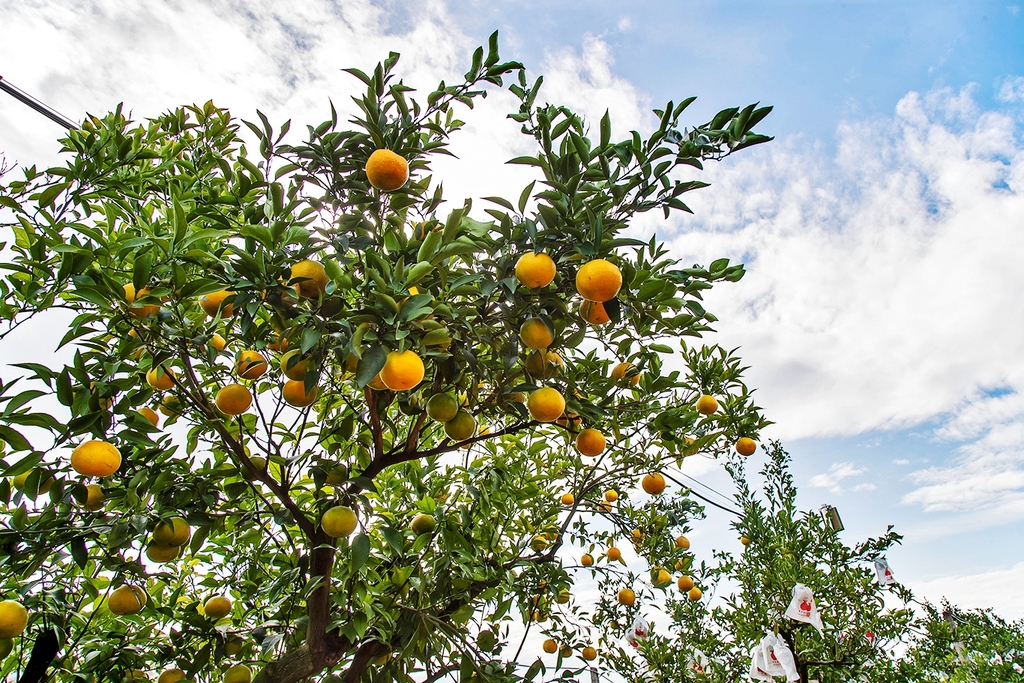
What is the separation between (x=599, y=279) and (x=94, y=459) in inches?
56.9

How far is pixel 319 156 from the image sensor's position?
169 centimetres

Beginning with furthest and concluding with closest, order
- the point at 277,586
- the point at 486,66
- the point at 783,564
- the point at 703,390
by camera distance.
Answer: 1. the point at 783,564
2. the point at 703,390
3. the point at 277,586
4. the point at 486,66

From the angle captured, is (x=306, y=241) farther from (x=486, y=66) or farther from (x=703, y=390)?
(x=703, y=390)

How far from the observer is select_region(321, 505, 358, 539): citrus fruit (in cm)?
164

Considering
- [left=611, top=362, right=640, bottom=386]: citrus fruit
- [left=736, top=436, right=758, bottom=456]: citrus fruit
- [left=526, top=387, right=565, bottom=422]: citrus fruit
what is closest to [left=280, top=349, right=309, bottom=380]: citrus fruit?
[left=526, top=387, right=565, bottom=422]: citrus fruit

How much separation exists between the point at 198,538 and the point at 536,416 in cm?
119

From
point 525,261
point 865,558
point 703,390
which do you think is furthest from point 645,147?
point 865,558

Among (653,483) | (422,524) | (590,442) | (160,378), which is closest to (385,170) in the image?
(160,378)

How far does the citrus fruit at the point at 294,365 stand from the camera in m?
1.41

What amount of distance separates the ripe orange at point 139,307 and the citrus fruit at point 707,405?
2157 millimetres

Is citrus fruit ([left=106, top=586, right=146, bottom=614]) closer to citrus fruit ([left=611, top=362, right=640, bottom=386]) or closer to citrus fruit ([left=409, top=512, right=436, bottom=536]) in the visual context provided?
citrus fruit ([left=409, top=512, right=436, bottom=536])

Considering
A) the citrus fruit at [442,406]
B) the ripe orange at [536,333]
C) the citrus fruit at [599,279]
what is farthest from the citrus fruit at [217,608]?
the citrus fruit at [599,279]

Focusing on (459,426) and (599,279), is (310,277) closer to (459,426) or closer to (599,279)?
(459,426)

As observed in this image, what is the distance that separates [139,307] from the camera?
1517mm
